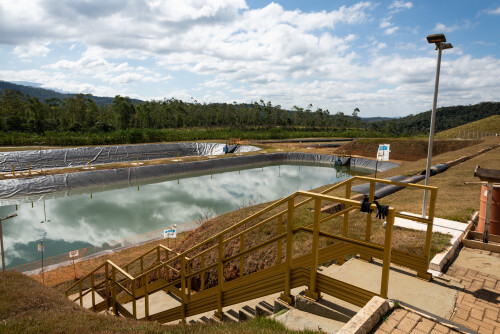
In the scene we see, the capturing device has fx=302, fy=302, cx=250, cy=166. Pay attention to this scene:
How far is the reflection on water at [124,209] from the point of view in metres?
18.4

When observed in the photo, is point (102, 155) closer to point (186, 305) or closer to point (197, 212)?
point (197, 212)

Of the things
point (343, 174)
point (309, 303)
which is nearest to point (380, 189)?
point (309, 303)

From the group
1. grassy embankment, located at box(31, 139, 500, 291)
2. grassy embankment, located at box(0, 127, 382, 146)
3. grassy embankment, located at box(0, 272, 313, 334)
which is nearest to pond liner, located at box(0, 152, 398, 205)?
grassy embankment, located at box(31, 139, 500, 291)

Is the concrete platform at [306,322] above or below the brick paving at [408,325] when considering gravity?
below

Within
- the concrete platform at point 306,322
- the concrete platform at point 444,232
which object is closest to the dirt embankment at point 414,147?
the concrete platform at point 444,232

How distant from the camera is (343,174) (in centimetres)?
4050

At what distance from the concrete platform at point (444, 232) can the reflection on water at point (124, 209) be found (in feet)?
47.4

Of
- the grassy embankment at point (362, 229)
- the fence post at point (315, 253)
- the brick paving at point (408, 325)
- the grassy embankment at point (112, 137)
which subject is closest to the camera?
the brick paving at point (408, 325)

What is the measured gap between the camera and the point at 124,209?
78.4ft

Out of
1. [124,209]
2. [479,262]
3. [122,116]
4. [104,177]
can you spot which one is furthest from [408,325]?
[122,116]

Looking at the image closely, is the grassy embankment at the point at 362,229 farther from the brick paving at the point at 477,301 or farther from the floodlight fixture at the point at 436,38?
the floodlight fixture at the point at 436,38

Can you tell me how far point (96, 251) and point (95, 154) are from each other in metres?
31.8

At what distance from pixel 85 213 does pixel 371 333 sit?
2440 cm

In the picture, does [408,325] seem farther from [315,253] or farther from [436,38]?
[436,38]
